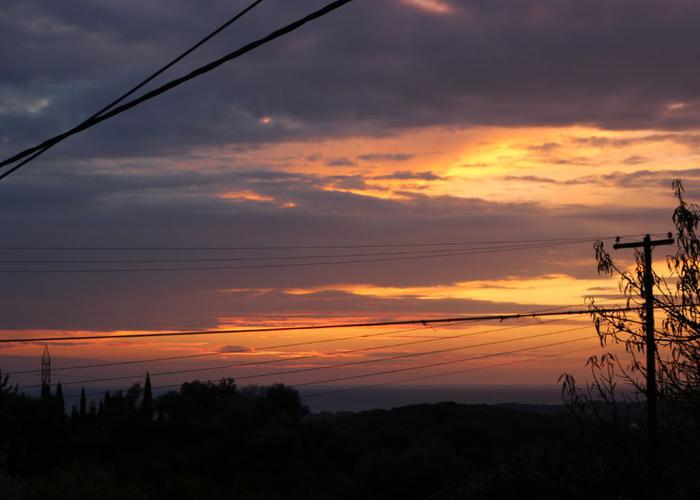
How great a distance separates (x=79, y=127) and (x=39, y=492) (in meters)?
39.8

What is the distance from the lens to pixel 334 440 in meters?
74.2

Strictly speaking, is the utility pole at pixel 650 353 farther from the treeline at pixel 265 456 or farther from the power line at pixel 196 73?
the treeline at pixel 265 456

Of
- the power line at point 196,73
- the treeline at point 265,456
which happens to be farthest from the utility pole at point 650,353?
the treeline at point 265,456

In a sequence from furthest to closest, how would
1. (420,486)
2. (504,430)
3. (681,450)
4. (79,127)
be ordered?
(504,430), (420,486), (681,450), (79,127)

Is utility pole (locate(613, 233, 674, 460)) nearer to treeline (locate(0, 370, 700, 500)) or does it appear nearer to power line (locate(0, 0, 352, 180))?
power line (locate(0, 0, 352, 180))

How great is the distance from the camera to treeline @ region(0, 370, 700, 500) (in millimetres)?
36812

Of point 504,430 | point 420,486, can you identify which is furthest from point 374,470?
point 504,430

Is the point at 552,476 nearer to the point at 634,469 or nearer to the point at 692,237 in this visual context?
the point at 634,469

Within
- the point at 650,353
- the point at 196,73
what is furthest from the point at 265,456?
the point at 196,73

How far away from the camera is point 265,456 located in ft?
232

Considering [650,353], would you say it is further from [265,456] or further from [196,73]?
[265,456]

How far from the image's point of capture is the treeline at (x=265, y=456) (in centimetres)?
3681

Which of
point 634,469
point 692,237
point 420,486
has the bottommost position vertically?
point 420,486

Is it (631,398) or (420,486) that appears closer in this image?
(631,398)
